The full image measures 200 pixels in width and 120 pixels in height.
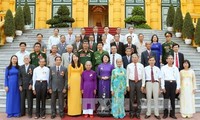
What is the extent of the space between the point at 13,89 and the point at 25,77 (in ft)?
1.73

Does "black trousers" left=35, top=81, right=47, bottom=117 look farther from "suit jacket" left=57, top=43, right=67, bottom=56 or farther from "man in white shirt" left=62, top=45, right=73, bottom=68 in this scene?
"suit jacket" left=57, top=43, right=67, bottom=56

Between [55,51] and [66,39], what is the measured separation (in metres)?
1.89

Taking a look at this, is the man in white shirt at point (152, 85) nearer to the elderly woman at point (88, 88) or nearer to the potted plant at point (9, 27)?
the elderly woman at point (88, 88)

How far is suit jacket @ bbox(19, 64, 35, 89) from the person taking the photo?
31.6 ft

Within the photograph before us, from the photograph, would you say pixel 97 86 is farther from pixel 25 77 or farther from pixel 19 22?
pixel 19 22

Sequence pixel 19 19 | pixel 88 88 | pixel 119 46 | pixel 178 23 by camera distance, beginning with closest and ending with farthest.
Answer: pixel 88 88
pixel 119 46
pixel 178 23
pixel 19 19

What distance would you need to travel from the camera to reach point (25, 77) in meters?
9.66

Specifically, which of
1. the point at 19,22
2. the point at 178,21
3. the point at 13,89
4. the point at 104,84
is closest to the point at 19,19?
the point at 19,22

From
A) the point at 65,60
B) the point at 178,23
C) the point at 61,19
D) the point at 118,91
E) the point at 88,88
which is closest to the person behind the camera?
the point at 118,91

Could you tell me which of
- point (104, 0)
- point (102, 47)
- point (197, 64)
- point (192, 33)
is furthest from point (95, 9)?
point (102, 47)

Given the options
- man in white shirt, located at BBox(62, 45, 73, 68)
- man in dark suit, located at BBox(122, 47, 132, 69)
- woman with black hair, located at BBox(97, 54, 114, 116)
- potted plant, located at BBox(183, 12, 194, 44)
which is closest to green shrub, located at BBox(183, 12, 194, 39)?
potted plant, located at BBox(183, 12, 194, 44)

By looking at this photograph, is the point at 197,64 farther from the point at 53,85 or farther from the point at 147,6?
the point at 147,6

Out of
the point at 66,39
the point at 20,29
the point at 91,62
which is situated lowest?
the point at 91,62

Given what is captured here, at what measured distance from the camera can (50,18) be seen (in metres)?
24.6
